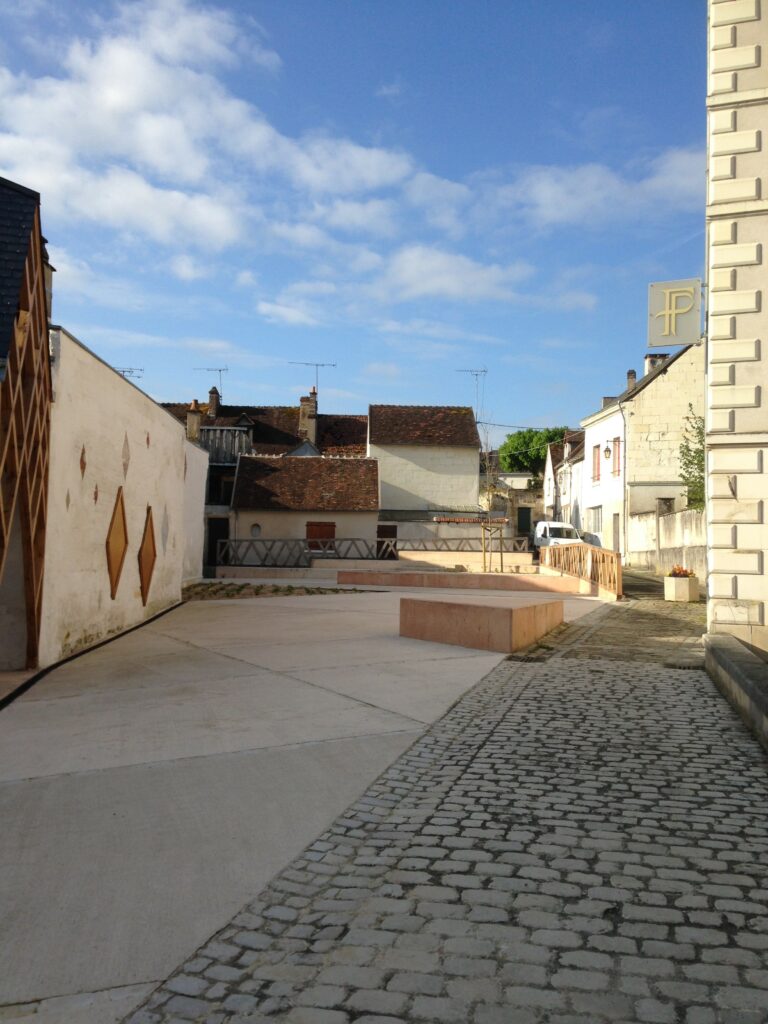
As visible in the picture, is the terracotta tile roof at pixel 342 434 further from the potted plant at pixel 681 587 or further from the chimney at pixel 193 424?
the potted plant at pixel 681 587

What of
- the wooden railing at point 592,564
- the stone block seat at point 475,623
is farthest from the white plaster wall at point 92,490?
the wooden railing at point 592,564

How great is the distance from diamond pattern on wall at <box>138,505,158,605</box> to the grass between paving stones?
4.35m

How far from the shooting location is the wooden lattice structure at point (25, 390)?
249 inches

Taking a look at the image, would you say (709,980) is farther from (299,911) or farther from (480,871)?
(299,911)

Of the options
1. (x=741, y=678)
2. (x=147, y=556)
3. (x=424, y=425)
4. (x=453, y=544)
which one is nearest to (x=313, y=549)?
(x=453, y=544)

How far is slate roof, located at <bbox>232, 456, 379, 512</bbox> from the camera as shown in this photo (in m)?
37.2

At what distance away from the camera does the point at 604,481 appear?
35812 millimetres

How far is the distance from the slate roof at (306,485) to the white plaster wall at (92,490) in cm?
2193

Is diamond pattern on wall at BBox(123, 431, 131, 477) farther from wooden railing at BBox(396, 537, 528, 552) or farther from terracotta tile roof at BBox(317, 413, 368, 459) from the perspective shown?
terracotta tile roof at BBox(317, 413, 368, 459)

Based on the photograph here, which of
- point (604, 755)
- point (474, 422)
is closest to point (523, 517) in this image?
point (474, 422)

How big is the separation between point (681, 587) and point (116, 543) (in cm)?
1147

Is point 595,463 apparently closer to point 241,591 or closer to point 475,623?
point 241,591

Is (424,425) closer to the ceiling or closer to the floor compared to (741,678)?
closer to the ceiling

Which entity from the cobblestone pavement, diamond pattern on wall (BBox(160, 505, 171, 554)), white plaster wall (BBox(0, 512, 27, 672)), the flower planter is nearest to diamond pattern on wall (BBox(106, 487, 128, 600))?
white plaster wall (BBox(0, 512, 27, 672))
